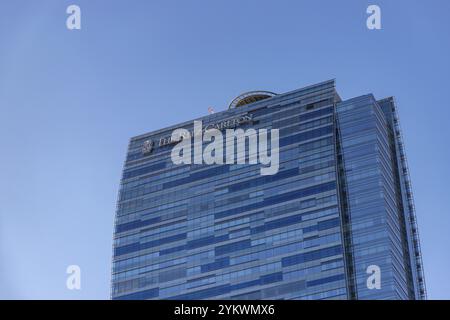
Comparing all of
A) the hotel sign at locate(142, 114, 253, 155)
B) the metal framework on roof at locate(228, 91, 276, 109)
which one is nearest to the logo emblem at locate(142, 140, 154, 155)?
the hotel sign at locate(142, 114, 253, 155)

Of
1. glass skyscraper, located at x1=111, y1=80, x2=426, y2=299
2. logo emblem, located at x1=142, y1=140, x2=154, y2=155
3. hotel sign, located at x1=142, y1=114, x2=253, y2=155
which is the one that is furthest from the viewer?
logo emblem, located at x1=142, y1=140, x2=154, y2=155

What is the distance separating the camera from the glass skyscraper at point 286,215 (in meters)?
154

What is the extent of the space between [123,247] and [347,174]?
47.1 meters

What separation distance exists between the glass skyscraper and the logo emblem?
932 mm

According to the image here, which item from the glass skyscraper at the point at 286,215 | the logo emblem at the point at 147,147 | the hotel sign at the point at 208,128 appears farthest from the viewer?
the logo emblem at the point at 147,147

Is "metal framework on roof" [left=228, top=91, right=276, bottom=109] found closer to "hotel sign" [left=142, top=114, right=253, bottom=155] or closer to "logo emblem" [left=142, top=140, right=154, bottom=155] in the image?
"hotel sign" [left=142, top=114, right=253, bottom=155]

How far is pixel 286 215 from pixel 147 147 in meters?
40.3

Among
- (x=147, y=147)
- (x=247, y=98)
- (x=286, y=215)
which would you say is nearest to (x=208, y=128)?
(x=247, y=98)

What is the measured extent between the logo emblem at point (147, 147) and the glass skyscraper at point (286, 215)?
3.06 feet

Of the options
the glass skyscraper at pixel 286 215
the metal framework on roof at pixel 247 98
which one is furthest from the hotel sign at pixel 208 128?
the metal framework on roof at pixel 247 98

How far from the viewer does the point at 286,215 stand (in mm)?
162500

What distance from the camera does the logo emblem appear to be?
18869cm

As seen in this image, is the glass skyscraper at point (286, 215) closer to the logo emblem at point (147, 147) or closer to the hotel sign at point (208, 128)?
the hotel sign at point (208, 128)

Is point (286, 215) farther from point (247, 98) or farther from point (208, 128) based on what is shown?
point (247, 98)
